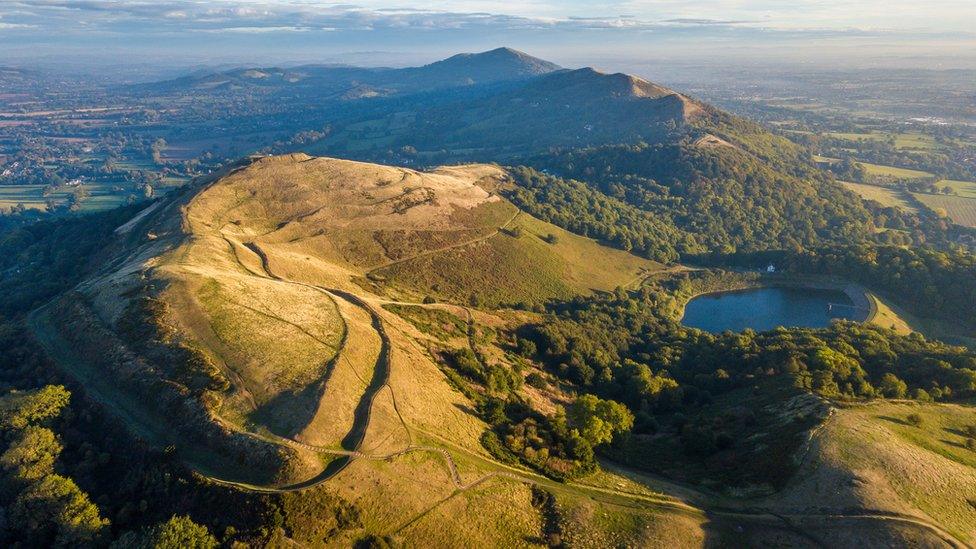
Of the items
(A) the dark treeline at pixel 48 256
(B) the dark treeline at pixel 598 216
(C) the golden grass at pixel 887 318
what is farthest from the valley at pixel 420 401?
(B) the dark treeline at pixel 598 216

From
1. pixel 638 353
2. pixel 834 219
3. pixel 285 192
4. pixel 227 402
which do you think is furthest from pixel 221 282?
pixel 834 219

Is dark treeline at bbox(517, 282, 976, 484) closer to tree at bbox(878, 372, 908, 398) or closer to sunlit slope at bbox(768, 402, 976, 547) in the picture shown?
tree at bbox(878, 372, 908, 398)

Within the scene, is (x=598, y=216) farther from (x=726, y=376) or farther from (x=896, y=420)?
(x=896, y=420)

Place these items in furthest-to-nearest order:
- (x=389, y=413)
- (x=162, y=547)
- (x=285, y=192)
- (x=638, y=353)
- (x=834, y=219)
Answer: (x=834, y=219)
(x=285, y=192)
(x=638, y=353)
(x=389, y=413)
(x=162, y=547)

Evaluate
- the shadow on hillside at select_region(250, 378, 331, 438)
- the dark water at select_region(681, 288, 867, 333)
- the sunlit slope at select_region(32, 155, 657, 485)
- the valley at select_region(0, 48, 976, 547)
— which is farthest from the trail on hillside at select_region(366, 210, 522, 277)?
the shadow on hillside at select_region(250, 378, 331, 438)

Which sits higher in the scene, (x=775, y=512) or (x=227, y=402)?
(x=227, y=402)

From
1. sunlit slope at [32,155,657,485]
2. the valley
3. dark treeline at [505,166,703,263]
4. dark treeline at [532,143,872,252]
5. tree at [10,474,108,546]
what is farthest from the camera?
dark treeline at [532,143,872,252]

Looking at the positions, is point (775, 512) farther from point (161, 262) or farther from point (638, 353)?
point (161, 262)

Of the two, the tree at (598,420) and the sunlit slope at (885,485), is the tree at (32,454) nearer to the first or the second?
the tree at (598,420)

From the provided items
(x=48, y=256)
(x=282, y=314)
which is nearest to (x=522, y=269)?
(x=282, y=314)
